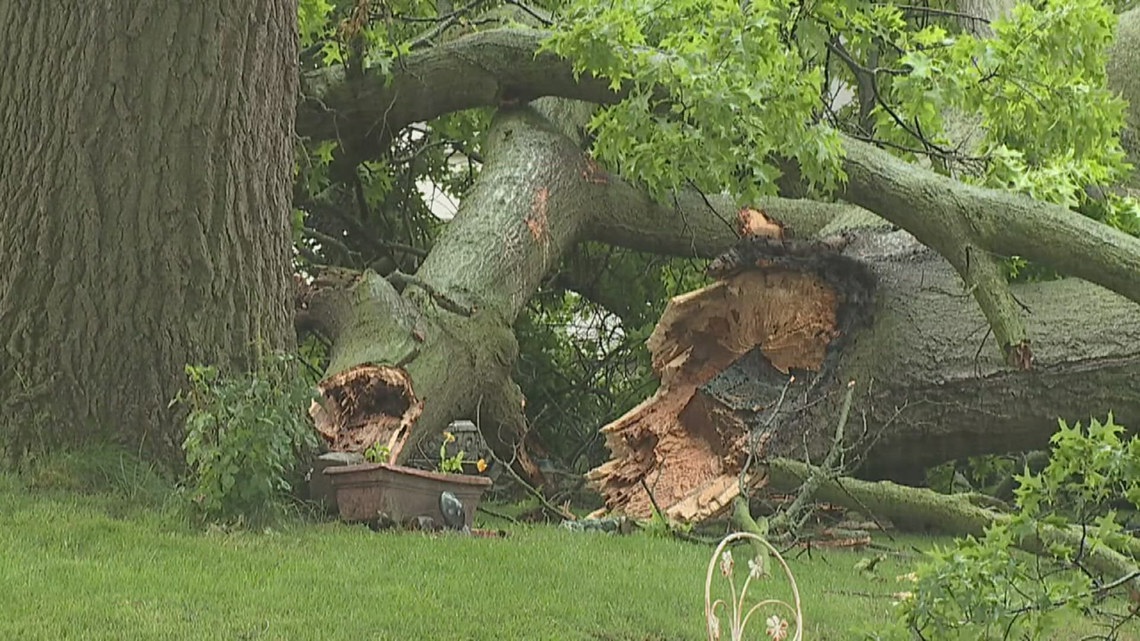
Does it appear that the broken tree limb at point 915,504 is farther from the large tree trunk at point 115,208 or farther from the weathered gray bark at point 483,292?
the large tree trunk at point 115,208

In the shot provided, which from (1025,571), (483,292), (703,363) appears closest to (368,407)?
(483,292)

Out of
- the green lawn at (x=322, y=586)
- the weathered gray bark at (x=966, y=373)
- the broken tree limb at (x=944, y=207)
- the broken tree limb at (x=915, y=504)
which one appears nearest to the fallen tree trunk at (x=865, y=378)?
the weathered gray bark at (x=966, y=373)

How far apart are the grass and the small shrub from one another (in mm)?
110

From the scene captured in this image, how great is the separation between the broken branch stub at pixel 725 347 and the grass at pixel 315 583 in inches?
59.1

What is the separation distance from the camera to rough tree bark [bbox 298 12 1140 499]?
16.2 ft

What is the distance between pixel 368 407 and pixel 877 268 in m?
2.53

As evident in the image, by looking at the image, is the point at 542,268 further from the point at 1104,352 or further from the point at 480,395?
the point at 1104,352

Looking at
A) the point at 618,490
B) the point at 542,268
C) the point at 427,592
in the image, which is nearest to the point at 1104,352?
the point at 618,490

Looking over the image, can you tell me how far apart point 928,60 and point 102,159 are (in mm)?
3085

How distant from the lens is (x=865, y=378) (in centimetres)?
566

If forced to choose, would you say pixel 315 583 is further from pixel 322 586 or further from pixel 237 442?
pixel 237 442

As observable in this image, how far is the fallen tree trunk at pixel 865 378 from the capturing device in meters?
5.49

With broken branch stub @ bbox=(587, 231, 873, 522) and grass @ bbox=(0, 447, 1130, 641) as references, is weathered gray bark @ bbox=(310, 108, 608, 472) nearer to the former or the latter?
broken branch stub @ bbox=(587, 231, 873, 522)

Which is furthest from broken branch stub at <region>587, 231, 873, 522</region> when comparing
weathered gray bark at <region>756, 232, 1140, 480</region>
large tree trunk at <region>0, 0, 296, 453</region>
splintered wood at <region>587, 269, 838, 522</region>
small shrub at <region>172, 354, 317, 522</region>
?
large tree trunk at <region>0, 0, 296, 453</region>
